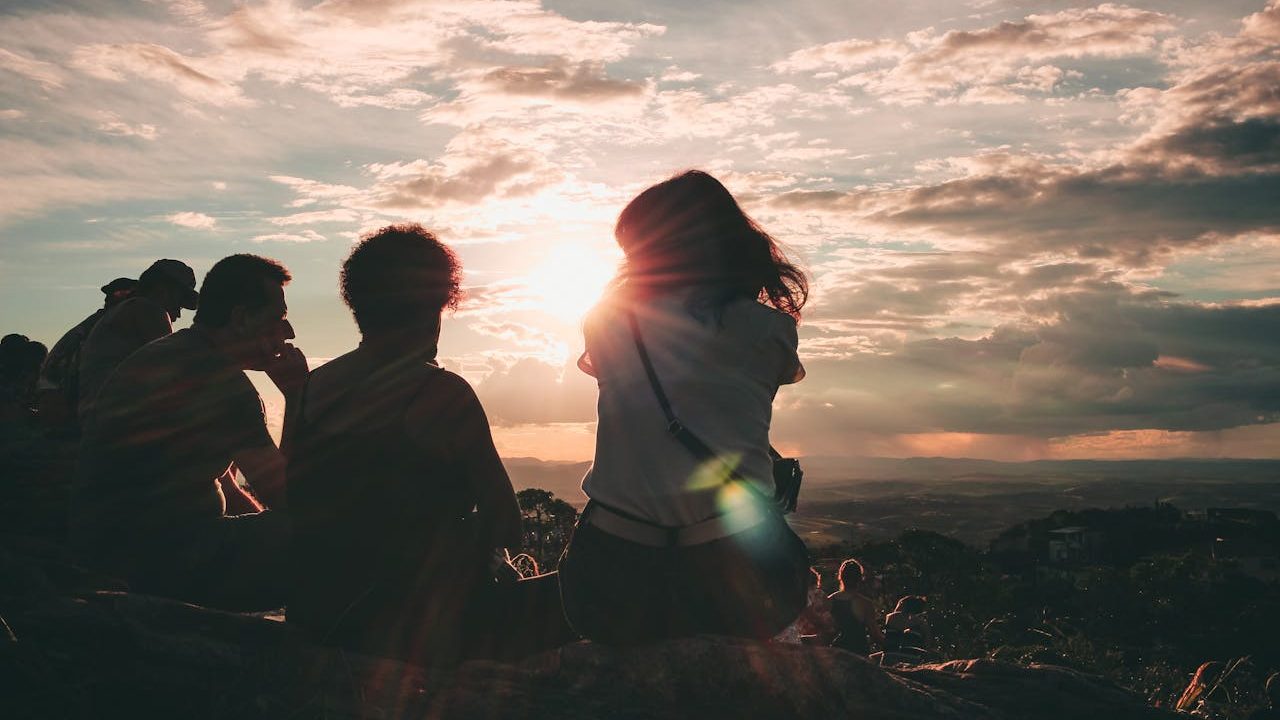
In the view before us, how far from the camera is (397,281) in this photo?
4004 millimetres

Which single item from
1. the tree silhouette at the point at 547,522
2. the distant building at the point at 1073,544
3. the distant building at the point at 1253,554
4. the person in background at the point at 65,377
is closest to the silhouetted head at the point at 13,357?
the person in background at the point at 65,377

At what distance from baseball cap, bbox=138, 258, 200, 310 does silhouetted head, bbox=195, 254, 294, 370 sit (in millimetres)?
3367

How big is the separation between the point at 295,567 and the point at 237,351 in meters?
1.28

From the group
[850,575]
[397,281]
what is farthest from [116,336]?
[850,575]

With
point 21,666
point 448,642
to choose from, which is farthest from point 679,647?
point 21,666

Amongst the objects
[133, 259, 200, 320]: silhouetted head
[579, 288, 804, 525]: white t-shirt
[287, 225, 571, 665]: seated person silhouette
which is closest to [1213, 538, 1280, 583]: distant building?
[133, 259, 200, 320]: silhouetted head

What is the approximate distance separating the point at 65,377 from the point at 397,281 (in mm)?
6379

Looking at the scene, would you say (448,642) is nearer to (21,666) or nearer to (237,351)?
(21,666)

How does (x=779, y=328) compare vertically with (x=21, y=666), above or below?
above

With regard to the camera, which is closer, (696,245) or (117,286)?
(696,245)

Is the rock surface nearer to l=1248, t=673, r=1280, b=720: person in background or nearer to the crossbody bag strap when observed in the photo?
the crossbody bag strap

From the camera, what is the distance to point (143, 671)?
11.6 feet

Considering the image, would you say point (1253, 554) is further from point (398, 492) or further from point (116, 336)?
point (398, 492)

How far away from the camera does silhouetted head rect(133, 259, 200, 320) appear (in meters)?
7.75
